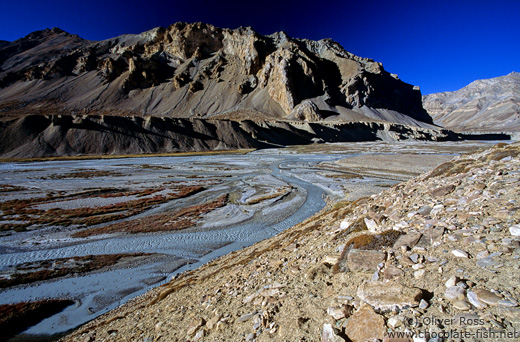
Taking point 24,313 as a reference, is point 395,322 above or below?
above

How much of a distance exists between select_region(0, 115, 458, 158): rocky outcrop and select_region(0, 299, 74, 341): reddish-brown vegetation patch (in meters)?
75.5

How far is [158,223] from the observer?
20422mm

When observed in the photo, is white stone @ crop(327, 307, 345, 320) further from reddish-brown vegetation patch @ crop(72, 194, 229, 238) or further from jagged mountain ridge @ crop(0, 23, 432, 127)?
jagged mountain ridge @ crop(0, 23, 432, 127)

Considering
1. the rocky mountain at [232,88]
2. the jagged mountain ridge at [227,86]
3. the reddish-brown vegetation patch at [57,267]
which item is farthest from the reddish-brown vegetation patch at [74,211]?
the jagged mountain ridge at [227,86]

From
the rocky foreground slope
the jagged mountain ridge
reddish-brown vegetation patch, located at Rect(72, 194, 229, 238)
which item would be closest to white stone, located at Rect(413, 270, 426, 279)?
the rocky foreground slope

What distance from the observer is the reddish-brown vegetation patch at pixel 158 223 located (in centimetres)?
1881

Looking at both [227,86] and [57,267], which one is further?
[227,86]

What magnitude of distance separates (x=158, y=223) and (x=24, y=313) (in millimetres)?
10674

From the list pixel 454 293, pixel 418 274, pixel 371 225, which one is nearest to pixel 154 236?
pixel 371 225

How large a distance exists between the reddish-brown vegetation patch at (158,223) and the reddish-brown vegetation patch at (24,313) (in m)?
8.09

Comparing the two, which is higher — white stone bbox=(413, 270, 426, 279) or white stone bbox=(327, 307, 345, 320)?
white stone bbox=(413, 270, 426, 279)

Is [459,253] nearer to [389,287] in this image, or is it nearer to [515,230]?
[515,230]

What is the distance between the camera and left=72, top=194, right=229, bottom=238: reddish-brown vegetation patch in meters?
18.8

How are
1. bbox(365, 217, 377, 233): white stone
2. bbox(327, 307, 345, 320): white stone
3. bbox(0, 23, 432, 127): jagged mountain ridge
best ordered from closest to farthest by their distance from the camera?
bbox(327, 307, 345, 320): white stone < bbox(365, 217, 377, 233): white stone < bbox(0, 23, 432, 127): jagged mountain ridge
